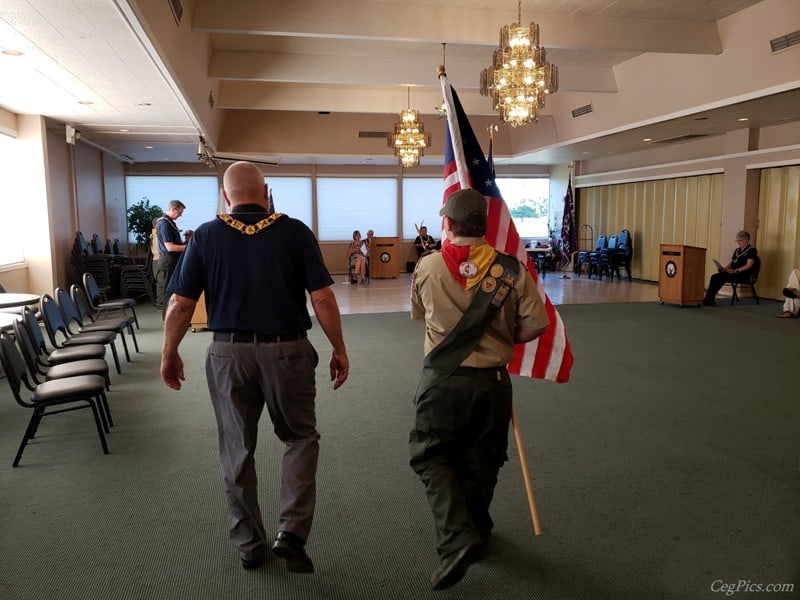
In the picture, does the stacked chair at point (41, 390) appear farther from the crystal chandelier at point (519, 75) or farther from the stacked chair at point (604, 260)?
the stacked chair at point (604, 260)

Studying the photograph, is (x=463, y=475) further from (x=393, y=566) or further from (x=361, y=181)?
(x=361, y=181)

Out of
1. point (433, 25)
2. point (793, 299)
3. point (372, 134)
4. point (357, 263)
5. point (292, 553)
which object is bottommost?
point (292, 553)

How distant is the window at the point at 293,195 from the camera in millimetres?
16688

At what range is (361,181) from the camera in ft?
56.4

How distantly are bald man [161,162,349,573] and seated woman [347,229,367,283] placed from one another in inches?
491

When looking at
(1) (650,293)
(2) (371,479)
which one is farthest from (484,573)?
(1) (650,293)

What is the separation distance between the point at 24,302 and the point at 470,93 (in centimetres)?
979

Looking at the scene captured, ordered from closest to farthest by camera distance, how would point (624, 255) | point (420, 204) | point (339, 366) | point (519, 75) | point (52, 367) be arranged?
point (339, 366) → point (52, 367) → point (519, 75) → point (624, 255) → point (420, 204)

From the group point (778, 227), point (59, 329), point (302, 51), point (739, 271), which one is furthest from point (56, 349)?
point (778, 227)

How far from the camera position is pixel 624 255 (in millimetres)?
14820

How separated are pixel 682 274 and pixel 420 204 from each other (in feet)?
29.2

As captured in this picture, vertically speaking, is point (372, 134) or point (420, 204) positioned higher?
point (372, 134)

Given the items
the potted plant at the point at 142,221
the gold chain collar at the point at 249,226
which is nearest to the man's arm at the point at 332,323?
the gold chain collar at the point at 249,226

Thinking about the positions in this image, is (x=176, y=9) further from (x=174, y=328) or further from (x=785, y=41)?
(x=785, y=41)
